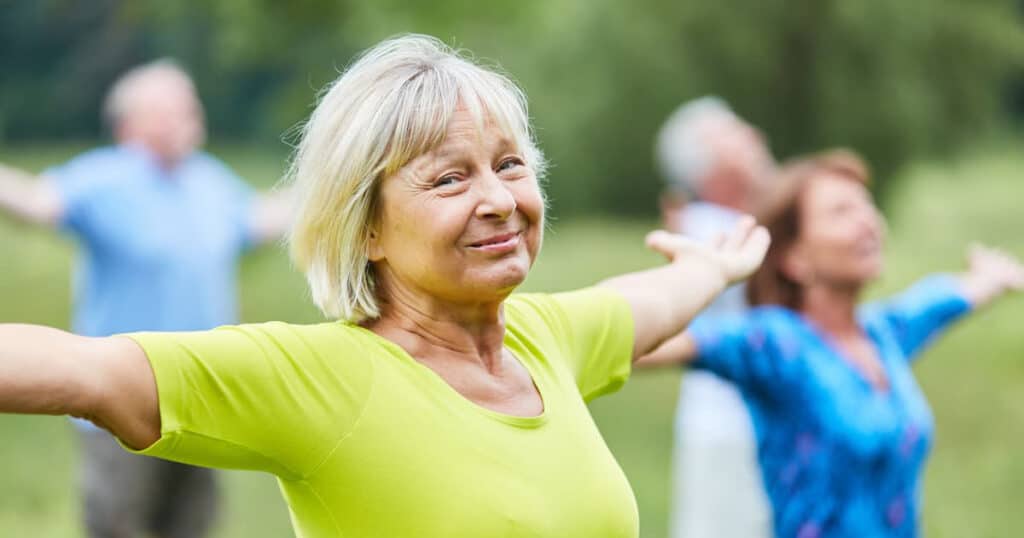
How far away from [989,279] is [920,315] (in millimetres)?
340

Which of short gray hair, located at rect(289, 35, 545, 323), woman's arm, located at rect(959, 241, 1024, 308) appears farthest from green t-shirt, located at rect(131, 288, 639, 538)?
woman's arm, located at rect(959, 241, 1024, 308)

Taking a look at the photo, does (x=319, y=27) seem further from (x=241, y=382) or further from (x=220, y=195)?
(x=241, y=382)

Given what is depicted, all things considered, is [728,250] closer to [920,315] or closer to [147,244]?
[920,315]

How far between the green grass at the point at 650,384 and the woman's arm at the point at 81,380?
86 cm

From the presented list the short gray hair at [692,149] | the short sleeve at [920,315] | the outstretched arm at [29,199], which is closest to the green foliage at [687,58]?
the short gray hair at [692,149]

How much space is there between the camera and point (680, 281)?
3.31 m

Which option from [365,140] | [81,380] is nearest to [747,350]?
[365,140]

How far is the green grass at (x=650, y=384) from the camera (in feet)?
26.0

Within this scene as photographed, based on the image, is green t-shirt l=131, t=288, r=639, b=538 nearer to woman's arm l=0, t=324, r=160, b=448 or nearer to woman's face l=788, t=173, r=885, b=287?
woman's arm l=0, t=324, r=160, b=448

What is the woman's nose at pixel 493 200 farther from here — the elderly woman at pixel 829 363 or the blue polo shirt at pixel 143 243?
the blue polo shirt at pixel 143 243

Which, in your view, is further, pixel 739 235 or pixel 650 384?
pixel 650 384

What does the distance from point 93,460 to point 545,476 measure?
3.74 m

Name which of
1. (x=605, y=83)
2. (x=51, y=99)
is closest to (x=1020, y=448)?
(x=605, y=83)

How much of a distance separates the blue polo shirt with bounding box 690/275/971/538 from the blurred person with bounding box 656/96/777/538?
1294 millimetres
